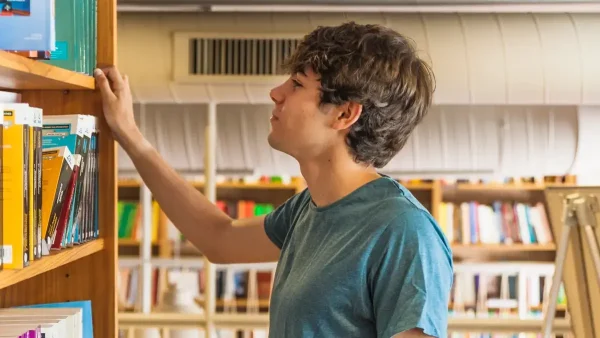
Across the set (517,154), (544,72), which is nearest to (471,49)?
(544,72)

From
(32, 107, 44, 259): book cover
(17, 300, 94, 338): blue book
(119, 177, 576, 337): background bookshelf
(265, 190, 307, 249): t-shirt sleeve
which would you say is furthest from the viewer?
(119, 177, 576, 337): background bookshelf

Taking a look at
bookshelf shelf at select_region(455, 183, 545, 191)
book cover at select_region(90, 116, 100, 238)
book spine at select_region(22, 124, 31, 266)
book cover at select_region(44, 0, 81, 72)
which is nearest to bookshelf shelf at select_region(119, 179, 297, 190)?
bookshelf shelf at select_region(455, 183, 545, 191)

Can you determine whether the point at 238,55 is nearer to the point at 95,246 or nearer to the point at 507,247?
the point at 95,246

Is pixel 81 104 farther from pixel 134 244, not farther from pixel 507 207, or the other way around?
pixel 507 207

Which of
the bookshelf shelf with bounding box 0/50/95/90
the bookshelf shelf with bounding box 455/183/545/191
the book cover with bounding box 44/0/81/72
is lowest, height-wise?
the bookshelf shelf with bounding box 455/183/545/191

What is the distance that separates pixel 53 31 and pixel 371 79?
49cm

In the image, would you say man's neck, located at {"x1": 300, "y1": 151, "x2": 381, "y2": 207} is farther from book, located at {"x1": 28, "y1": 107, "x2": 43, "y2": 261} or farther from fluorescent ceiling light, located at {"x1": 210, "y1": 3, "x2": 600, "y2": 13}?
fluorescent ceiling light, located at {"x1": 210, "y1": 3, "x2": 600, "y2": 13}

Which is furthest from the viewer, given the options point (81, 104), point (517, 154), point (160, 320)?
point (517, 154)

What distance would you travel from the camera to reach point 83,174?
4.09 feet

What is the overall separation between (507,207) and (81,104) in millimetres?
3596

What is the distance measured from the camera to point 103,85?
4.41 feet

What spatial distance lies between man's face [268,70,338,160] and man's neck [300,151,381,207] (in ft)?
Result: 0.08

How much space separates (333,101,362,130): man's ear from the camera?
1.21 m

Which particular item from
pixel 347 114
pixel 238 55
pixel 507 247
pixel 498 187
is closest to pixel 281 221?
pixel 347 114
